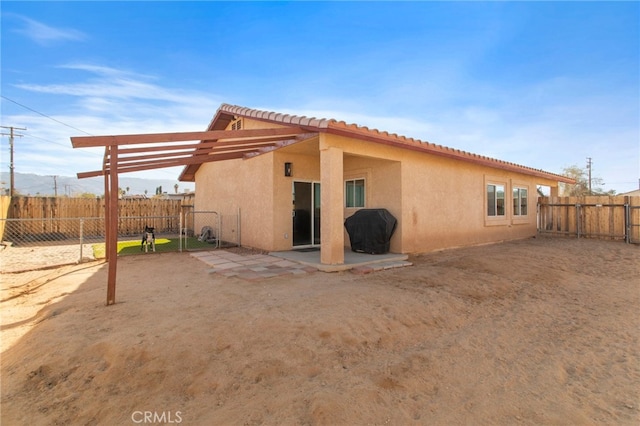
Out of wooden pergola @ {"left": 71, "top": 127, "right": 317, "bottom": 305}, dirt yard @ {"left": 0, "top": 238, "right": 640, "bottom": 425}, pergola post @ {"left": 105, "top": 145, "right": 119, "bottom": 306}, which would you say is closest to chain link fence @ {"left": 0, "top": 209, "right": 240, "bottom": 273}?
wooden pergola @ {"left": 71, "top": 127, "right": 317, "bottom": 305}

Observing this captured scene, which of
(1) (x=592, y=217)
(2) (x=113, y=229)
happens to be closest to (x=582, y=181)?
(1) (x=592, y=217)

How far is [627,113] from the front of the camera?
14578mm

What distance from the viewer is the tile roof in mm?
6352

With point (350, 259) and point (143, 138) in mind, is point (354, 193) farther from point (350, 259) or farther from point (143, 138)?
point (143, 138)

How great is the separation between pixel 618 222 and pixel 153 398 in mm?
16544

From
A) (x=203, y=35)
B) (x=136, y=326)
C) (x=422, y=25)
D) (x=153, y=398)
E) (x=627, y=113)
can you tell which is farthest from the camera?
(x=627, y=113)

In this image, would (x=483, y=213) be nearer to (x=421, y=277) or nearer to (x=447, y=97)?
(x=447, y=97)

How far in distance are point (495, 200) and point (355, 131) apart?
834 cm

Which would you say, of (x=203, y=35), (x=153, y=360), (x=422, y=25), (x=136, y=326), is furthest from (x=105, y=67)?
(x=153, y=360)

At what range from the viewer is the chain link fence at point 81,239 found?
8648mm

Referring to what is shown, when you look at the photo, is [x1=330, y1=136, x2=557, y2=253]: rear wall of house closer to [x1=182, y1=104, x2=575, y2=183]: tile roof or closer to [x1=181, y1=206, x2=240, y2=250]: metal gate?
[x1=182, y1=104, x2=575, y2=183]: tile roof

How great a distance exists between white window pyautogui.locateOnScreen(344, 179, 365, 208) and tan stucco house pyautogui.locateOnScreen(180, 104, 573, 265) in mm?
33

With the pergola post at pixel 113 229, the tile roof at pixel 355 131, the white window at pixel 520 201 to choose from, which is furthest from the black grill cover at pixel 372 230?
the white window at pixel 520 201

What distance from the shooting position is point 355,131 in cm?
667
